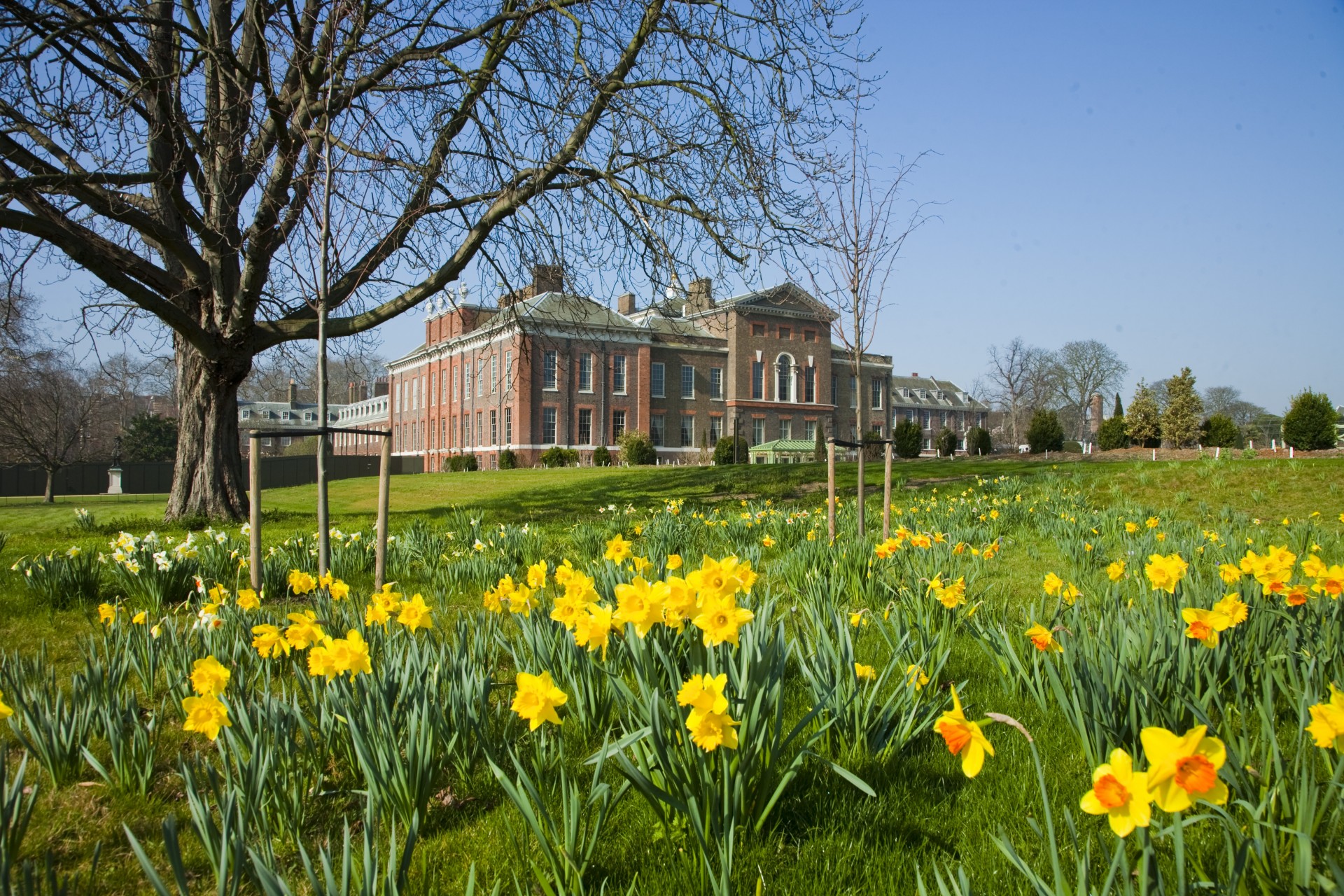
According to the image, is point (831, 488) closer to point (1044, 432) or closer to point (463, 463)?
point (1044, 432)

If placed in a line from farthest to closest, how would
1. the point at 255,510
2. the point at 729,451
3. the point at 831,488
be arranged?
1. the point at 729,451
2. the point at 831,488
3. the point at 255,510

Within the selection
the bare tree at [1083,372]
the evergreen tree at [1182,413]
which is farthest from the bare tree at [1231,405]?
the evergreen tree at [1182,413]

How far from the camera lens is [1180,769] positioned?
3.26ft

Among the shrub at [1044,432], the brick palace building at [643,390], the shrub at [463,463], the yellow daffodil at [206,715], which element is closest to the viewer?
the yellow daffodil at [206,715]

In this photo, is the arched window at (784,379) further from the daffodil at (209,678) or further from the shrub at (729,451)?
the daffodil at (209,678)

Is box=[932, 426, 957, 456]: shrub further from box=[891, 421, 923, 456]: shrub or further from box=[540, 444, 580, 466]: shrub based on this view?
box=[540, 444, 580, 466]: shrub

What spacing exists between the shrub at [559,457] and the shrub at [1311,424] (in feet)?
82.6

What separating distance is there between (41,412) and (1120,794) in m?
33.7

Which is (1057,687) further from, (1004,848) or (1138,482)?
(1138,482)

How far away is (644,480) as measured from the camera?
16922 millimetres

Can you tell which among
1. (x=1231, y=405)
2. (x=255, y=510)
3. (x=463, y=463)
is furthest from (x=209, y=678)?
(x=1231, y=405)

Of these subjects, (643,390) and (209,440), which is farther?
(643,390)

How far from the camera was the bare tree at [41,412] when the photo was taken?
78.0 feet

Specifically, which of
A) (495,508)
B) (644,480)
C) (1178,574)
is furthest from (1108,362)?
(1178,574)
